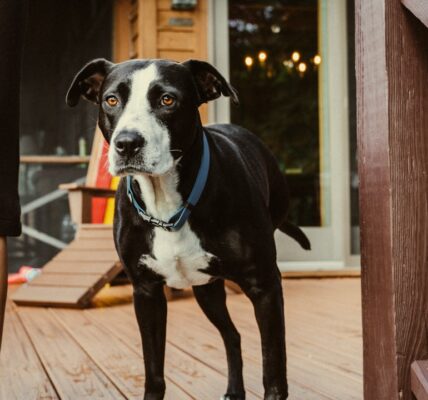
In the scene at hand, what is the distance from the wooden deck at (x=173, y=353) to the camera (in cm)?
227

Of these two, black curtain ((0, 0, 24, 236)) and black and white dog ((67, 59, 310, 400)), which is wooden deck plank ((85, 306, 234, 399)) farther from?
black curtain ((0, 0, 24, 236))

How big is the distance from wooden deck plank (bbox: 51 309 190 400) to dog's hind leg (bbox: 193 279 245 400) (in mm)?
150

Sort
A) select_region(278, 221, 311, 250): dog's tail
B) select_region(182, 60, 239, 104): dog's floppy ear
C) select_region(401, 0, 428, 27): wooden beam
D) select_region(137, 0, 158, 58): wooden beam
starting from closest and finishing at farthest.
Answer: select_region(401, 0, 428, 27): wooden beam, select_region(182, 60, 239, 104): dog's floppy ear, select_region(278, 221, 311, 250): dog's tail, select_region(137, 0, 158, 58): wooden beam

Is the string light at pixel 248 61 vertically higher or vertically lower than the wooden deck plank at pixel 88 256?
higher

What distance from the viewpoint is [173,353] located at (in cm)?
284

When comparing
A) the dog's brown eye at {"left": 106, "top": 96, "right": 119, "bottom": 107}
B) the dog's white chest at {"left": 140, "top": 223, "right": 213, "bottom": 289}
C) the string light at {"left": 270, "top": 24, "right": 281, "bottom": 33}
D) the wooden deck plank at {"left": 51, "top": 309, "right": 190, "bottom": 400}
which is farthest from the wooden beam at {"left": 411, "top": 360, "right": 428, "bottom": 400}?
the string light at {"left": 270, "top": 24, "right": 281, "bottom": 33}

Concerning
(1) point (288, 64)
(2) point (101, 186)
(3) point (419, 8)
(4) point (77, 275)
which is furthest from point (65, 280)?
(3) point (419, 8)

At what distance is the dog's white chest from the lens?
185cm

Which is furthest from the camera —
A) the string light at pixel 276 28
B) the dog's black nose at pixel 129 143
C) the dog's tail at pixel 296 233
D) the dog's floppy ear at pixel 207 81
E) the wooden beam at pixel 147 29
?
the string light at pixel 276 28

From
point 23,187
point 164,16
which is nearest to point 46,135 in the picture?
point 23,187

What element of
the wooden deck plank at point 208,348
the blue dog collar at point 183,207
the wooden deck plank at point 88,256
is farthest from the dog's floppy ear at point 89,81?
the wooden deck plank at point 88,256

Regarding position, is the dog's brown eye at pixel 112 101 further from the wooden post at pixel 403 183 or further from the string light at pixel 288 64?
the string light at pixel 288 64

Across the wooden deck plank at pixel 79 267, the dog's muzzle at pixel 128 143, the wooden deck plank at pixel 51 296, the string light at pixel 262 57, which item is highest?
the string light at pixel 262 57

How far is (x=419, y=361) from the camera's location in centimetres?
127
